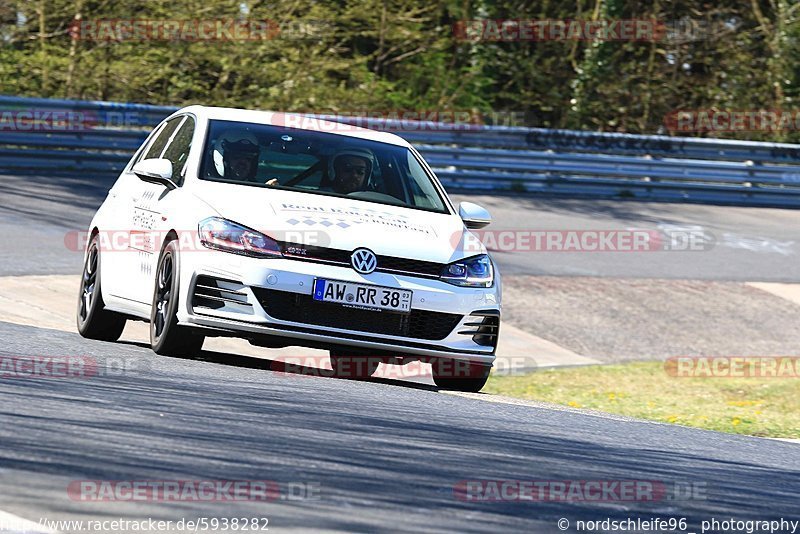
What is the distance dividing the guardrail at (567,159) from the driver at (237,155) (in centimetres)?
1115

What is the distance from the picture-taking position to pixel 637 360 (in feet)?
47.2

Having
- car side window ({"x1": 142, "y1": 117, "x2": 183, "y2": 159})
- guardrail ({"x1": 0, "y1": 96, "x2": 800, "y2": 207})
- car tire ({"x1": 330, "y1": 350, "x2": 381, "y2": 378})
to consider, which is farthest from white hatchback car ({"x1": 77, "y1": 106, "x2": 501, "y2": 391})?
guardrail ({"x1": 0, "y1": 96, "x2": 800, "y2": 207})

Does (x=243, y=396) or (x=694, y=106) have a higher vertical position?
(x=243, y=396)

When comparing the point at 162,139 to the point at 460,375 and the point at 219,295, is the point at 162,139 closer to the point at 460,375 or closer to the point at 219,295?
the point at 219,295

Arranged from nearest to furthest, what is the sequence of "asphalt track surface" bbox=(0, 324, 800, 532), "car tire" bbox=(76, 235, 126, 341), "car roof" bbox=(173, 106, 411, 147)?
"asphalt track surface" bbox=(0, 324, 800, 532)
"car roof" bbox=(173, 106, 411, 147)
"car tire" bbox=(76, 235, 126, 341)

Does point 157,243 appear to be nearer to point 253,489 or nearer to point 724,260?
point 253,489

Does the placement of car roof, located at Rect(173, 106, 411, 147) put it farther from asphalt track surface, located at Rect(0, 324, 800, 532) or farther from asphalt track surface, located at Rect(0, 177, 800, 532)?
asphalt track surface, located at Rect(0, 324, 800, 532)

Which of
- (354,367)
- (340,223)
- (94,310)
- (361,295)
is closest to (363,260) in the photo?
(361,295)

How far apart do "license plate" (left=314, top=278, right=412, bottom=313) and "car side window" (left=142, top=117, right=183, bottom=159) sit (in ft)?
7.36

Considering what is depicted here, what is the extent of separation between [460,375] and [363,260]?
3.97 feet

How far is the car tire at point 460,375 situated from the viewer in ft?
29.6

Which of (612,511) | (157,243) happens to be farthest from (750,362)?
(612,511)

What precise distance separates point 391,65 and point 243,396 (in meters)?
19.8

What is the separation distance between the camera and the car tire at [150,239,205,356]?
842cm
